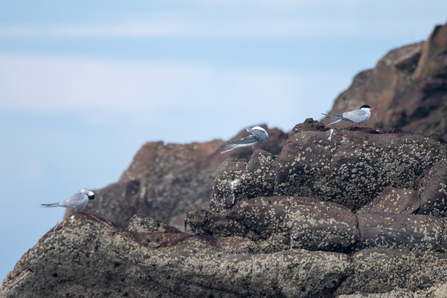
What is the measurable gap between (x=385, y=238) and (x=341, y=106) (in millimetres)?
20427

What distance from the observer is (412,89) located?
26.0 metres

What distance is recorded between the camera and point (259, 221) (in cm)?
1056

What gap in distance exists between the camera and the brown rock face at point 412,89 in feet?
81.8

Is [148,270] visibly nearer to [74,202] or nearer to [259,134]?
[74,202]

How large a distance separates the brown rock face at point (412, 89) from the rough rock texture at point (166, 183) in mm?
6997

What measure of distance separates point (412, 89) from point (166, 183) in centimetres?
1525

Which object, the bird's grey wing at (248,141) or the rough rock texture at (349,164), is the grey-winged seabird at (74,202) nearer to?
the bird's grey wing at (248,141)

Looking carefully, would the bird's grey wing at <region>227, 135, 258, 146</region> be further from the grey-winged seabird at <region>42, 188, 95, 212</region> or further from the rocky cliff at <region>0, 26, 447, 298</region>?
the grey-winged seabird at <region>42, 188, 95, 212</region>

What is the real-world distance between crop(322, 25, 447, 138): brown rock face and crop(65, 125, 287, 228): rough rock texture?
700 centimetres

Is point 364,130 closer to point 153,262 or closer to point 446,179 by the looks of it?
point 446,179

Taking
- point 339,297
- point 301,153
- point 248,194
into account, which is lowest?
point 339,297

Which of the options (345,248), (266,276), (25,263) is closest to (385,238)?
(345,248)

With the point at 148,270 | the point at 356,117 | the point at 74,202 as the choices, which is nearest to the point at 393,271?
the point at 356,117

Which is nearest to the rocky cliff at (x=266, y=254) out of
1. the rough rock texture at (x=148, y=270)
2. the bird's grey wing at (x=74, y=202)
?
the rough rock texture at (x=148, y=270)
